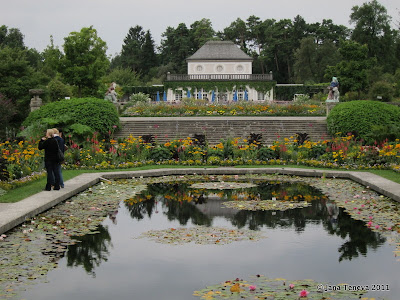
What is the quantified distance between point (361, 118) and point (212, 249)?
676 inches

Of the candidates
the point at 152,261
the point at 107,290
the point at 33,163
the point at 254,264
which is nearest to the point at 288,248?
the point at 254,264

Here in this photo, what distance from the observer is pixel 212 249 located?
794 cm

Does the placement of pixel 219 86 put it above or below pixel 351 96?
above

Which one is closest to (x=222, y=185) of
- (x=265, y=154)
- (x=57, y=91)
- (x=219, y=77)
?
(x=265, y=154)

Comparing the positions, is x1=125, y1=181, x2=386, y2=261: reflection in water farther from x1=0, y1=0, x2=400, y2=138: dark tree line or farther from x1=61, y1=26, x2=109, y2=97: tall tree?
x1=61, y1=26, x2=109, y2=97: tall tree

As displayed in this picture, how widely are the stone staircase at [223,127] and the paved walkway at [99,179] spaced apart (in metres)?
→ 8.16

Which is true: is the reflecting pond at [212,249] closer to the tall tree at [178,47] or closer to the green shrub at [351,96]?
the green shrub at [351,96]

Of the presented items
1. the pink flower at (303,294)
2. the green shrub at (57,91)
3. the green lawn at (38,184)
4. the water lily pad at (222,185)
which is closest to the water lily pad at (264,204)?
the water lily pad at (222,185)

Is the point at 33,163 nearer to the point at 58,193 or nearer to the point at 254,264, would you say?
the point at 58,193

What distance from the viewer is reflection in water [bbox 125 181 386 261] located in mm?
8703

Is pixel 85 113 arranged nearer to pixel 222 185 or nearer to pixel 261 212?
pixel 222 185

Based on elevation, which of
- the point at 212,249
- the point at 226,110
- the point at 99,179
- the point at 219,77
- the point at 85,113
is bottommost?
the point at 212,249

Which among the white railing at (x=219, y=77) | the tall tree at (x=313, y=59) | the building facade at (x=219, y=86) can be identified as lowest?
the building facade at (x=219, y=86)

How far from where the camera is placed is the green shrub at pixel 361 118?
23.4 m
